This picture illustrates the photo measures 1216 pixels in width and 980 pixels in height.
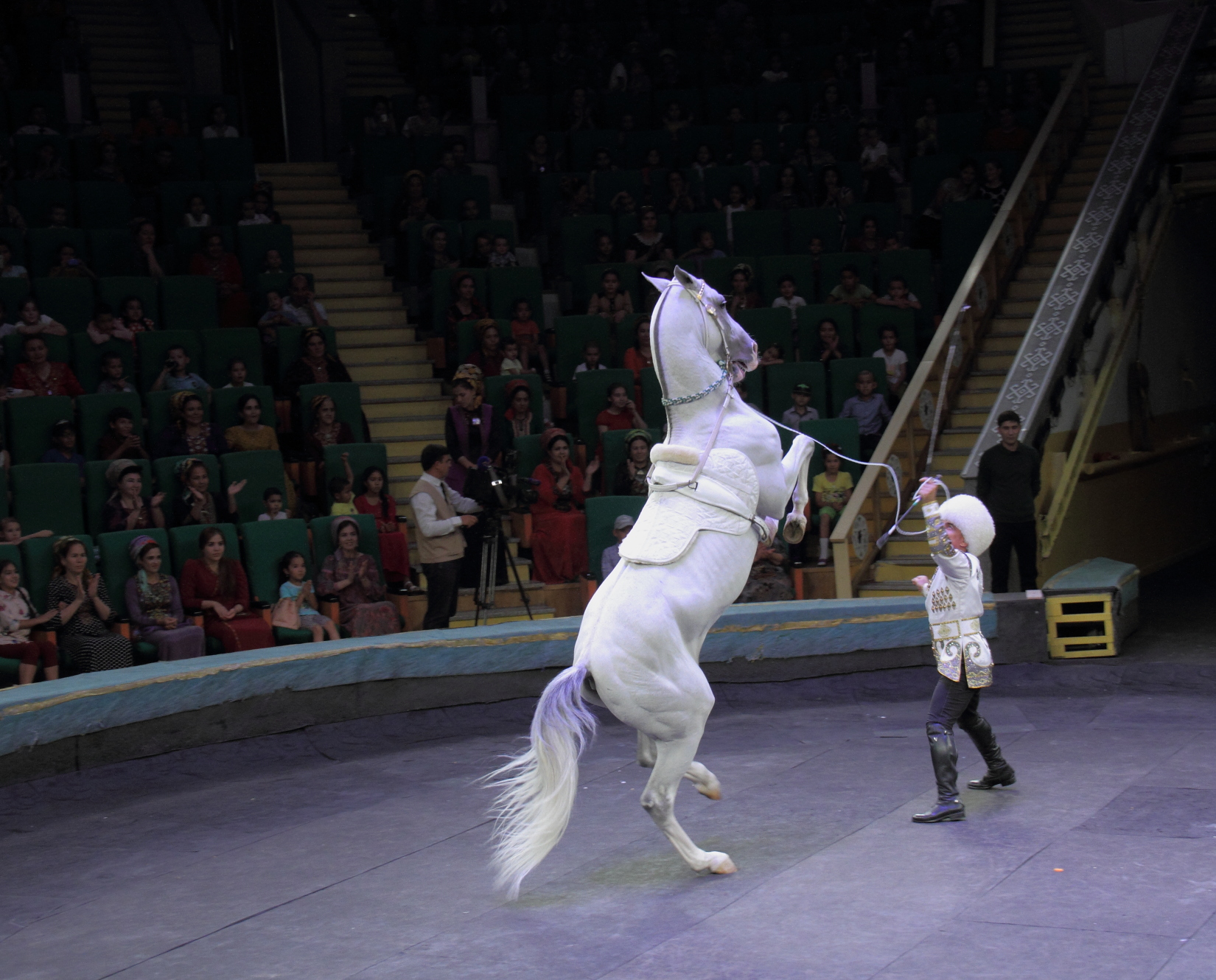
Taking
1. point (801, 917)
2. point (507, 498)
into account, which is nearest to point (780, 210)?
point (507, 498)

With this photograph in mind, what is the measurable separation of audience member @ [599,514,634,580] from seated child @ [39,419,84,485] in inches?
143

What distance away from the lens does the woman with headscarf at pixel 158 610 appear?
8.59m

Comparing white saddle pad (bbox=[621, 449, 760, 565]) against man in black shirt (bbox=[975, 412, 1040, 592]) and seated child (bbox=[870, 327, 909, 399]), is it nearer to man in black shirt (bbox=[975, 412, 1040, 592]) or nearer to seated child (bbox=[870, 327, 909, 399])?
man in black shirt (bbox=[975, 412, 1040, 592])

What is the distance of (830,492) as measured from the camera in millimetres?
10695

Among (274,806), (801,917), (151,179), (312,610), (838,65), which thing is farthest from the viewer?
(838,65)

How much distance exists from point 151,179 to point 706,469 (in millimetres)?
9634

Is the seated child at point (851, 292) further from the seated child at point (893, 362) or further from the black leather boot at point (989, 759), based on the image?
the black leather boot at point (989, 759)

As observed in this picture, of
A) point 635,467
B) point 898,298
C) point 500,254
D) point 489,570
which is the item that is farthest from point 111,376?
point 898,298

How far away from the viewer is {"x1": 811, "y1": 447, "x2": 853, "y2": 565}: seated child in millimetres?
10438

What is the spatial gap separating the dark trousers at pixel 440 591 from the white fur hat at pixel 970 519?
4.34 m

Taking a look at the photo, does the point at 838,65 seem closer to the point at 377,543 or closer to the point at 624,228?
the point at 624,228

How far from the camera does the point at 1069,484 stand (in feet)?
36.2

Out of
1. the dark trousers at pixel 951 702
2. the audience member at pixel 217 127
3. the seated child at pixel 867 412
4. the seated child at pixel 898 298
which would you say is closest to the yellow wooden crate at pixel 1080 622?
the seated child at pixel 867 412

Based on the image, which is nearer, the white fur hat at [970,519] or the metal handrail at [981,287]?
the white fur hat at [970,519]
